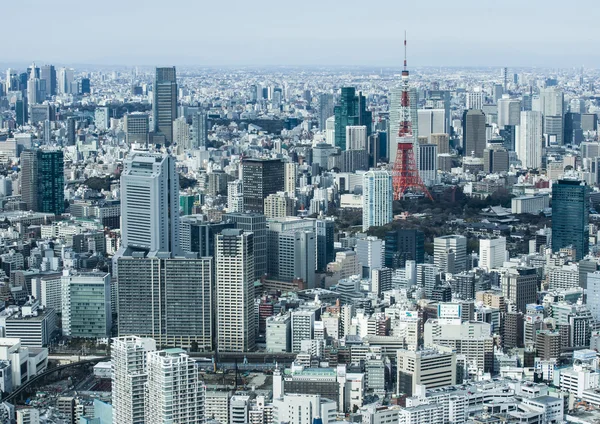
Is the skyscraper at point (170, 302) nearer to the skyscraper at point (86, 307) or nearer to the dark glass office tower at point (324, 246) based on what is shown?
the skyscraper at point (86, 307)

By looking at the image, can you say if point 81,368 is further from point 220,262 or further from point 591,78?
point 591,78

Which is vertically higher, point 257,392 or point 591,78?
point 591,78

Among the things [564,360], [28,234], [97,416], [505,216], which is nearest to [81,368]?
[97,416]

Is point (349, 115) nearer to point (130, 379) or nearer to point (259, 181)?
point (259, 181)

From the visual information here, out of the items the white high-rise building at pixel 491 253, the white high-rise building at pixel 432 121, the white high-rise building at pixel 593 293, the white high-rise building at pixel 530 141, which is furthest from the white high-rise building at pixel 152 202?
the white high-rise building at pixel 432 121

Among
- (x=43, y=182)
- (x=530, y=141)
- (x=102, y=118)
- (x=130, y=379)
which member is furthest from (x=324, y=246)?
(x=102, y=118)

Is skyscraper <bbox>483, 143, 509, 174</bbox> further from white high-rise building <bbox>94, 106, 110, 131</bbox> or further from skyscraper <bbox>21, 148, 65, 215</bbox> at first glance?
white high-rise building <bbox>94, 106, 110, 131</bbox>

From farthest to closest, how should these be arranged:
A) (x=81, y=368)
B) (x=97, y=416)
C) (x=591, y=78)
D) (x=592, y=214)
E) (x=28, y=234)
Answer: (x=591, y=78), (x=592, y=214), (x=28, y=234), (x=81, y=368), (x=97, y=416)
